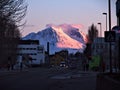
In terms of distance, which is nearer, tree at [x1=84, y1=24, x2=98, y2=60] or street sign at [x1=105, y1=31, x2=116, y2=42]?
street sign at [x1=105, y1=31, x2=116, y2=42]

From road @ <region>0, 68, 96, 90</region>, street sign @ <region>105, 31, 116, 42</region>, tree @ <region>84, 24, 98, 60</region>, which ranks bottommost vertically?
road @ <region>0, 68, 96, 90</region>

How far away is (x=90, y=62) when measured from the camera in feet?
316

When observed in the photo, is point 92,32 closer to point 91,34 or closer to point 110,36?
point 91,34

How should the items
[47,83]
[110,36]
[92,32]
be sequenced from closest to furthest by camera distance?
[110,36] → [47,83] → [92,32]

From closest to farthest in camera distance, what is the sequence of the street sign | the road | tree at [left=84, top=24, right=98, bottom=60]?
the street sign → the road → tree at [left=84, top=24, right=98, bottom=60]

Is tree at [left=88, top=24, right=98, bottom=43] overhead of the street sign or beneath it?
overhead

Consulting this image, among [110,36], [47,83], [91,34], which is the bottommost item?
[47,83]

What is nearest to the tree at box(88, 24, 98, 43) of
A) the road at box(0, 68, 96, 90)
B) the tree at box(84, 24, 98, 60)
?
the tree at box(84, 24, 98, 60)

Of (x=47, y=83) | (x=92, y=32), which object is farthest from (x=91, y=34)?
(x=47, y=83)

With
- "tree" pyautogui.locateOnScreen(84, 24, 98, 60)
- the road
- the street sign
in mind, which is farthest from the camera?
"tree" pyautogui.locateOnScreen(84, 24, 98, 60)

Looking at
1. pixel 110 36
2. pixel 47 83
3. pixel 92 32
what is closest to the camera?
pixel 110 36

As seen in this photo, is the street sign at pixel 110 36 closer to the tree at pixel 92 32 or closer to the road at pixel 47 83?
the road at pixel 47 83

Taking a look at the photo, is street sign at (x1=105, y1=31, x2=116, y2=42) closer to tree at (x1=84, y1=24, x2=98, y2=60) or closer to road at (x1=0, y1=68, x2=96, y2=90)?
road at (x1=0, y1=68, x2=96, y2=90)

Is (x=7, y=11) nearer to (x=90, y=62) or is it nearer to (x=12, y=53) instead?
(x=90, y=62)
